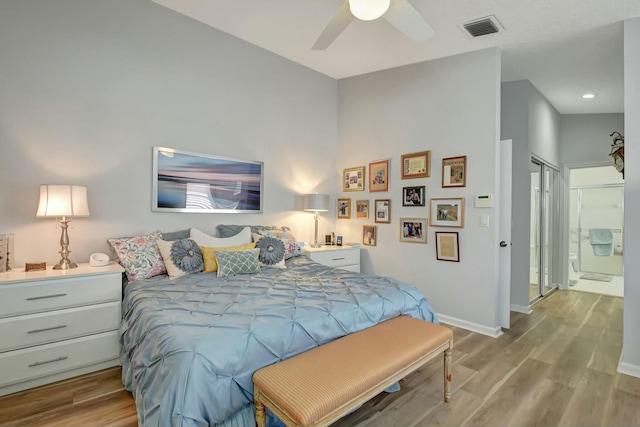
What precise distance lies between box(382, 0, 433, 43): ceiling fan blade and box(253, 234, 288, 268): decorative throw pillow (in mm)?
2093

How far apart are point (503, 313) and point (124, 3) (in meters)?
4.67

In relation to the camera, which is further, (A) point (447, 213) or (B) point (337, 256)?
(B) point (337, 256)

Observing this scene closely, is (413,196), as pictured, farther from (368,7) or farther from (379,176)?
(368,7)

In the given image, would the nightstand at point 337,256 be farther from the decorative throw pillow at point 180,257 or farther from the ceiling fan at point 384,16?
the ceiling fan at point 384,16

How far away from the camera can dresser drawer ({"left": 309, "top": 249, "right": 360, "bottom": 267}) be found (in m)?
3.83

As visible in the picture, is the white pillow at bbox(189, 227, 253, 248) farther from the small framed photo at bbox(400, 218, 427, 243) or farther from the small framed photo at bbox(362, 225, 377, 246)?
the small framed photo at bbox(400, 218, 427, 243)

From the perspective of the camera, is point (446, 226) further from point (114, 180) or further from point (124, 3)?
point (124, 3)

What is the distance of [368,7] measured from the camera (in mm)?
1915

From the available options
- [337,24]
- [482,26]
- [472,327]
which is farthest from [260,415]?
[482,26]

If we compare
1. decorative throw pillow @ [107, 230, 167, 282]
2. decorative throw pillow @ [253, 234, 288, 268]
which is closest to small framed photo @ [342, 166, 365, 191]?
decorative throw pillow @ [253, 234, 288, 268]

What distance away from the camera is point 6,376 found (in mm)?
2002

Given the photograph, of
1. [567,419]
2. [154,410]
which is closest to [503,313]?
[567,419]

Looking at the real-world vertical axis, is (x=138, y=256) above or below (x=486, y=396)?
above

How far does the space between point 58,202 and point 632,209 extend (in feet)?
14.0
